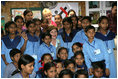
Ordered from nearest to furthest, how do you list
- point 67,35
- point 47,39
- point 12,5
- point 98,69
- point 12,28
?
point 98,69 → point 12,28 → point 47,39 → point 67,35 → point 12,5

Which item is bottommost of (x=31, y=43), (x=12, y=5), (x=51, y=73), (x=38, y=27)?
(x=51, y=73)

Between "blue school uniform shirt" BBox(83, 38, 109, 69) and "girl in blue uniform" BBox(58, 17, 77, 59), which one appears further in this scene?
"girl in blue uniform" BBox(58, 17, 77, 59)

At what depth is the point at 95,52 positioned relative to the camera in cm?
238

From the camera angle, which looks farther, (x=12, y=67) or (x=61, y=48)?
(x=61, y=48)

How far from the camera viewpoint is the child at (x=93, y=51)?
7.79 feet

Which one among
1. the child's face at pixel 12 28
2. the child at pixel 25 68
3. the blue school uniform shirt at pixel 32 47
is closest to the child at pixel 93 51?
the blue school uniform shirt at pixel 32 47

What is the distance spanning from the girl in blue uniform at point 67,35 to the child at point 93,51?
35 centimetres

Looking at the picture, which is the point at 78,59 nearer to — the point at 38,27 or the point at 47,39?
the point at 47,39

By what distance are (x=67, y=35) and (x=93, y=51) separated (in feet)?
1.79

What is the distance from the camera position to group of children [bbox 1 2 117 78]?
7.35 feet

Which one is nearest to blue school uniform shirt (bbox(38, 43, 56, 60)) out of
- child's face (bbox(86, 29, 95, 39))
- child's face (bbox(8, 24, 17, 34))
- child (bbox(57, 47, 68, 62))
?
child (bbox(57, 47, 68, 62))

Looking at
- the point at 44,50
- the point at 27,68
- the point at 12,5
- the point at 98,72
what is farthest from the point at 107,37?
the point at 12,5

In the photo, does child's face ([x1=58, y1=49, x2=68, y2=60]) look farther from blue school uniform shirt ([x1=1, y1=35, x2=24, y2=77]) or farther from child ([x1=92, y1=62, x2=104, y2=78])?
blue school uniform shirt ([x1=1, y1=35, x2=24, y2=77])

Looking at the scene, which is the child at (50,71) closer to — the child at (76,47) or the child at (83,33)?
the child at (76,47)
